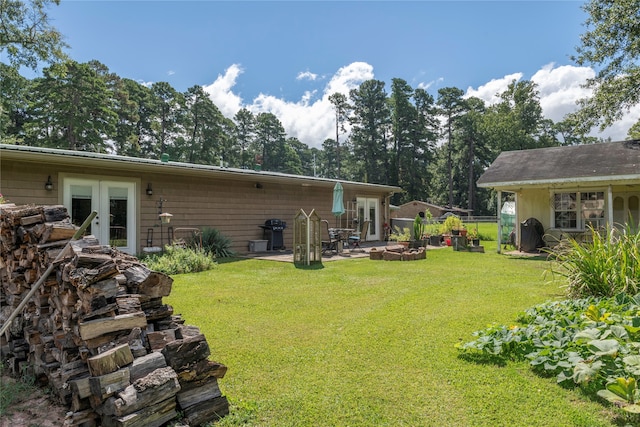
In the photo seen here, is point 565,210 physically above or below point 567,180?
below

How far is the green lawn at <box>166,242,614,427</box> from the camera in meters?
2.20

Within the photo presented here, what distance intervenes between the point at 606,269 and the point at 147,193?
9365 millimetres

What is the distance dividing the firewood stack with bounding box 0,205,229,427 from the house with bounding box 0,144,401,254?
20.2 ft

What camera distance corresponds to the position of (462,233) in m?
13.3

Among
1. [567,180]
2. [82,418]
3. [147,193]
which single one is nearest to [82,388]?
[82,418]

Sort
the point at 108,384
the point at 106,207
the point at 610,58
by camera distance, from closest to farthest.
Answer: the point at 108,384 < the point at 106,207 < the point at 610,58

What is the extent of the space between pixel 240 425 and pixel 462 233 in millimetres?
12575

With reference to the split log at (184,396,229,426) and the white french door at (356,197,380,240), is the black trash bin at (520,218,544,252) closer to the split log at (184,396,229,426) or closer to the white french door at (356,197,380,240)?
the white french door at (356,197,380,240)

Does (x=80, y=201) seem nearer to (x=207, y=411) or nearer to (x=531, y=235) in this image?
(x=207, y=411)

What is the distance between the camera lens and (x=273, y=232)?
11914mm

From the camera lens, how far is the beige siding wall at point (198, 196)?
772 centimetres

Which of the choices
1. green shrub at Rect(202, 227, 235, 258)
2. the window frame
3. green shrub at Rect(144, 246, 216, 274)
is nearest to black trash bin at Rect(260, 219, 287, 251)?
green shrub at Rect(202, 227, 235, 258)

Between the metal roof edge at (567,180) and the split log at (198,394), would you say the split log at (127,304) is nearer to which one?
the split log at (198,394)

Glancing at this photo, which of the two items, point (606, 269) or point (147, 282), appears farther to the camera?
point (606, 269)
